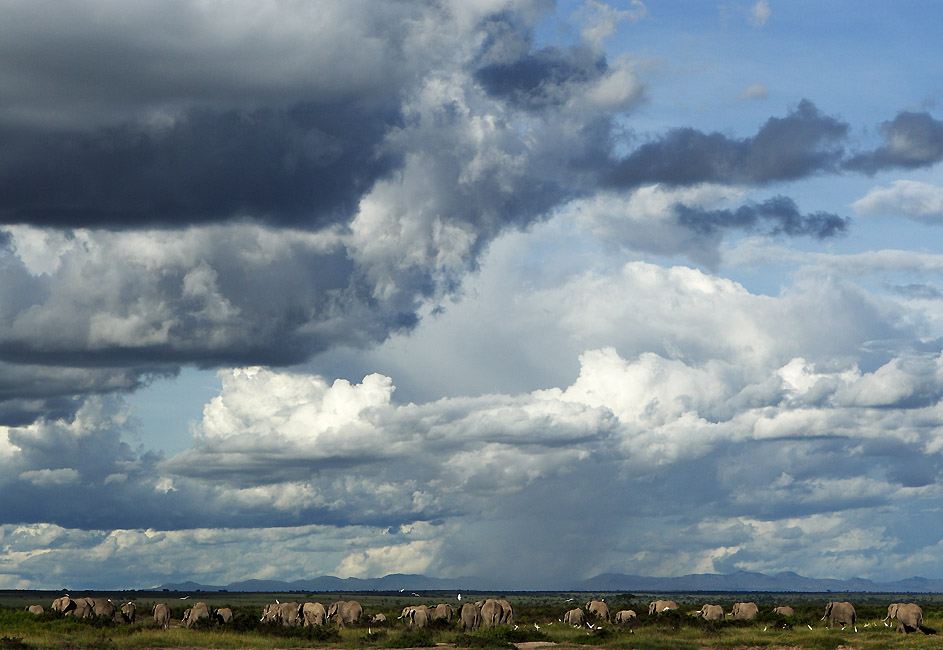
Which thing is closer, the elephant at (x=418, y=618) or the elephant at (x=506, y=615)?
the elephant at (x=418, y=618)

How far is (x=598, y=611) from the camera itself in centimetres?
11106

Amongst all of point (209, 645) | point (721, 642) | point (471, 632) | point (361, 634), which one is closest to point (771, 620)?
point (721, 642)

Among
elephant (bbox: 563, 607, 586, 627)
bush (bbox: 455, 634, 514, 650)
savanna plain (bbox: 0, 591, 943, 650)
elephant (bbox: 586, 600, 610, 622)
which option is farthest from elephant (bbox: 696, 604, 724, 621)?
bush (bbox: 455, 634, 514, 650)

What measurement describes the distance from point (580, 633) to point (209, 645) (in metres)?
30.1

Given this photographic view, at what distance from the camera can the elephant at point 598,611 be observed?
110 meters

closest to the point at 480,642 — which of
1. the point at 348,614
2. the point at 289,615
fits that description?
the point at 289,615

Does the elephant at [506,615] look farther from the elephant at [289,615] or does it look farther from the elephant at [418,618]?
the elephant at [289,615]

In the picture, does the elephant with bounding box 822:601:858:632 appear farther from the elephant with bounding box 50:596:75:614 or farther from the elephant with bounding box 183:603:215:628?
the elephant with bounding box 50:596:75:614

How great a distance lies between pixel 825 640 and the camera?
284 ft

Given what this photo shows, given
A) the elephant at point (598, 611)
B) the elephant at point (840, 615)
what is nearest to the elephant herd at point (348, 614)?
the elephant at point (840, 615)

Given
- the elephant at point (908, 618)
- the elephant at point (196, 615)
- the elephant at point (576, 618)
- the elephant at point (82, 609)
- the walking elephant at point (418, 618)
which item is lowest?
the elephant at point (908, 618)

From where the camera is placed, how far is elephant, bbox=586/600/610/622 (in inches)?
4336

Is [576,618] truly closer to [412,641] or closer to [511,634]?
[511,634]

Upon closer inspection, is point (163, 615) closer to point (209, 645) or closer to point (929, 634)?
point (209, 645)
